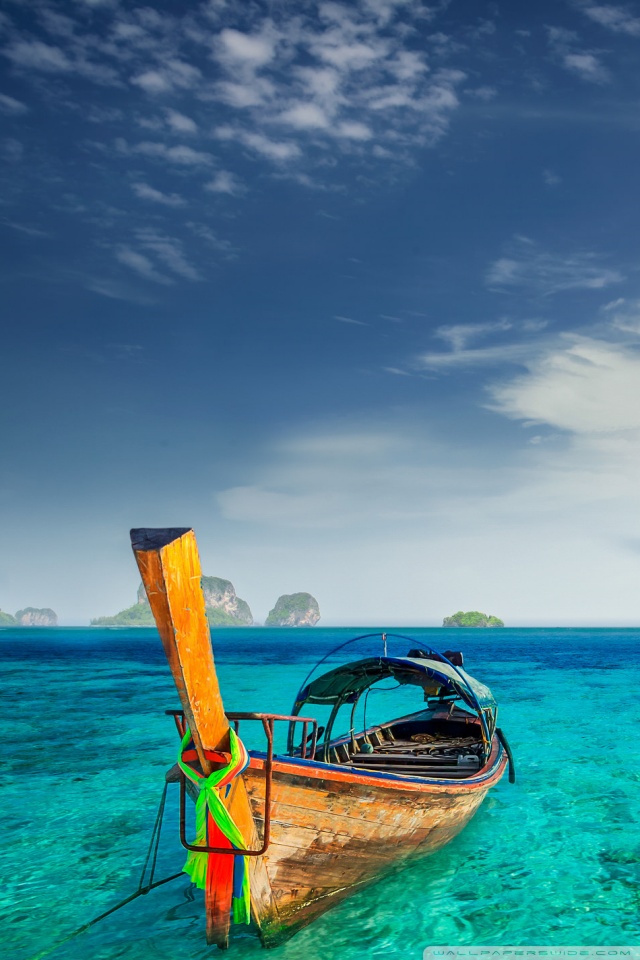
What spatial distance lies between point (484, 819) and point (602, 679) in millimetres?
33157

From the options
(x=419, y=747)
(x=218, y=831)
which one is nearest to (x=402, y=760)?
(x=419, y=747)

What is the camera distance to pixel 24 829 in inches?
419

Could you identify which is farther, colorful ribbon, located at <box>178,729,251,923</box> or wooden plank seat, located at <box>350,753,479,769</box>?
wooden plank seat, located at <box>350,753,479,769</box>

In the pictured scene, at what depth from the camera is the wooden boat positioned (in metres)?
4.33

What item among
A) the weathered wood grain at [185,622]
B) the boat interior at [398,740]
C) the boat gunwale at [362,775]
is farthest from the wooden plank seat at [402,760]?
the weathered wood grain at [185,622]

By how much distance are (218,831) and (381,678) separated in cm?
495

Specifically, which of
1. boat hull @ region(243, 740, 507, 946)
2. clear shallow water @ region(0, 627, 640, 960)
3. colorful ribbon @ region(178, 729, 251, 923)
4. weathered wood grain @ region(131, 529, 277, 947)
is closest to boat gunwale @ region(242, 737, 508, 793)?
boat hull @ region(243, 740, 507, 946)

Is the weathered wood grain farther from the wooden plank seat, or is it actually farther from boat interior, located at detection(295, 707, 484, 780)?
the wooden plank seat

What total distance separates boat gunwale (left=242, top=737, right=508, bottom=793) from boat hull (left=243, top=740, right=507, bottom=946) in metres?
0.01

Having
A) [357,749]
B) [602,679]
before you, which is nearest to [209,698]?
[357,749]

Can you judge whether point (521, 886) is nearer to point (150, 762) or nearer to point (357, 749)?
point (357, 749)

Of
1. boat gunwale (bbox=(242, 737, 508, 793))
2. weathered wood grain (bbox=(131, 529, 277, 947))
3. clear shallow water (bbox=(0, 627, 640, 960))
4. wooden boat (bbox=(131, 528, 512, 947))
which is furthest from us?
clear shallow water (bbox=(0, 627, 640, 960))

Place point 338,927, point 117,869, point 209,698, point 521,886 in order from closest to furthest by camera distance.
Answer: point 209,698 → point 338,927 → point 521,886 → point 117,869

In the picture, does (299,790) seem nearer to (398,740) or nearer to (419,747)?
(419,747)
